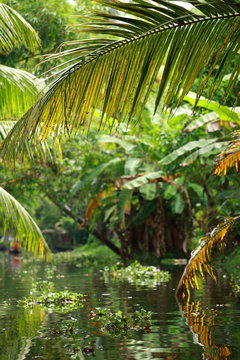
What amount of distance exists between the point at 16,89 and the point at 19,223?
6.53ft

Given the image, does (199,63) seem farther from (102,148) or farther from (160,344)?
(102,148)

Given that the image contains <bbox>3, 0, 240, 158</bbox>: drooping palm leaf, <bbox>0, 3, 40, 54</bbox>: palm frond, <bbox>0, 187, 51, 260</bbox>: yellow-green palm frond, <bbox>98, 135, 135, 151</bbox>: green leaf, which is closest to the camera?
<bbox>3, 0, 240, 158</bbox>: drooping palm leaf

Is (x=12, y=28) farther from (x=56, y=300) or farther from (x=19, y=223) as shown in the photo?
(x=56, y=300)

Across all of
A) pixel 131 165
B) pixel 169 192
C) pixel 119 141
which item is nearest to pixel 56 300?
pixel 169 192

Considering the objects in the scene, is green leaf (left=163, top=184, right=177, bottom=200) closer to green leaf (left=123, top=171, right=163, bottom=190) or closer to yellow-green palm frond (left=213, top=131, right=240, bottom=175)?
green leaf (left=123, top=171, right=163, bottom=190)

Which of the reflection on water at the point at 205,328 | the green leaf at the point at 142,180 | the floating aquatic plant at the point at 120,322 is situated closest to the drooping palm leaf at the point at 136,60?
the reflection on water at the point at 205,328

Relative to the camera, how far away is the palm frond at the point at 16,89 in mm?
9695

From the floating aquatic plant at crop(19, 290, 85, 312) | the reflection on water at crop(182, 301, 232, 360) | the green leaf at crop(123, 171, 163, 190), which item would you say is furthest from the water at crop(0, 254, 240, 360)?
the green leaf at crop(123, 171, 163, 190)

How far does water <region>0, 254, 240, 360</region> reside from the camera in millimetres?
4934

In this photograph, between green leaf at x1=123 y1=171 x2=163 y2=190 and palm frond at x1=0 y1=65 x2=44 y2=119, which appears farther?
green leaf at x1=123 y1=171 x2=163 y2=190

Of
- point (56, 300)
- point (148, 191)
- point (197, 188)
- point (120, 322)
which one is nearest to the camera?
point (120, 322)

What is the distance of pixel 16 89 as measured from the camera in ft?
32.3

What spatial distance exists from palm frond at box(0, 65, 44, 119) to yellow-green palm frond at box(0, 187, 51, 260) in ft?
4.49

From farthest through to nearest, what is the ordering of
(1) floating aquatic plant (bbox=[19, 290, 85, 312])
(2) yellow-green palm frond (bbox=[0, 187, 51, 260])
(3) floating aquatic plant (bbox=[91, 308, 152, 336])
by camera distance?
(2) yellow-green palm frond (bbox=[0, 187, 51, 260]) → (1) floating aquatic plant (bbox=[19, 290, 85, 312]) → (3) floating aquatic plant (bbox=[91, 308, 152, 336])
